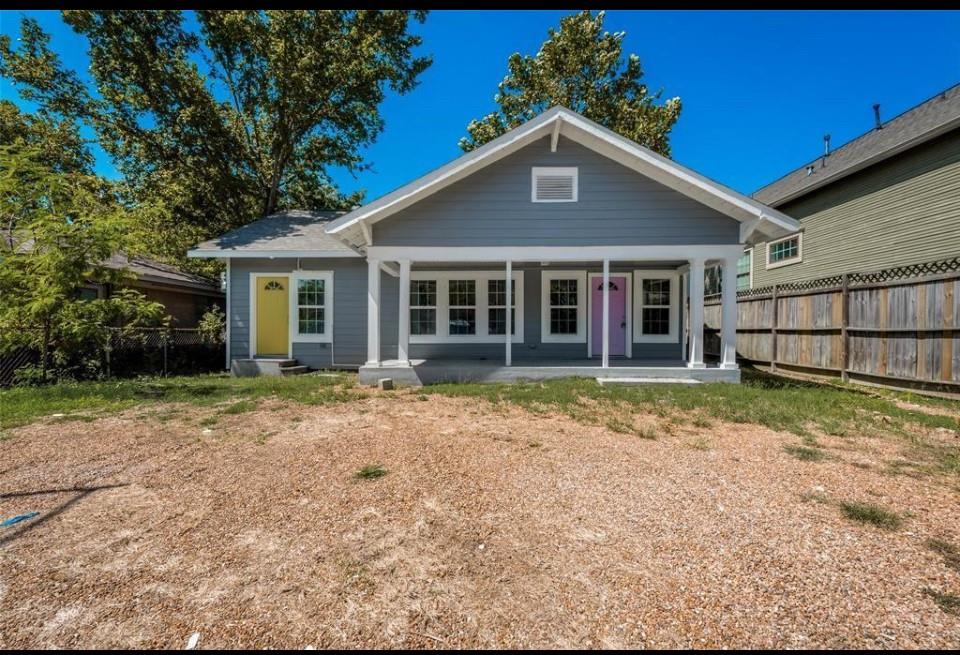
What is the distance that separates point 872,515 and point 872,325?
7.03 metres

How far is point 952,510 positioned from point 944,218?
9957mm

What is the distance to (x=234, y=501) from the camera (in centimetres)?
329

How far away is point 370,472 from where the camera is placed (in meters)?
3.88

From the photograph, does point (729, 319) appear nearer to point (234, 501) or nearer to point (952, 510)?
point (952, 510)

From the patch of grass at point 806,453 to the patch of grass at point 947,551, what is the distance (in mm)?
1559

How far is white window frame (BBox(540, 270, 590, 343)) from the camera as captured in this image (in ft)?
35.3

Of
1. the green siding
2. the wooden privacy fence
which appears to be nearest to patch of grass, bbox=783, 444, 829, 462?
the wooden privacy fence

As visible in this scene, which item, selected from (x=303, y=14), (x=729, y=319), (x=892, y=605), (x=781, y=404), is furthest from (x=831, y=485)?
(x=303, y=14)

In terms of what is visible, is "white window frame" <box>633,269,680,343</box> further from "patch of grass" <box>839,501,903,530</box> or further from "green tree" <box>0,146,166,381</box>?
"green tree" <box>0,146,166,381</box>

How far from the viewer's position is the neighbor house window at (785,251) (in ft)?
44.5

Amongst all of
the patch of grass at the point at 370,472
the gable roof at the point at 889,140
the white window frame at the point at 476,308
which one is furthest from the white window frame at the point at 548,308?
the gable roof at the point at 889,140

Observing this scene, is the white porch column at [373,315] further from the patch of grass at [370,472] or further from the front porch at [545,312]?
the patch of grass at [370,472]

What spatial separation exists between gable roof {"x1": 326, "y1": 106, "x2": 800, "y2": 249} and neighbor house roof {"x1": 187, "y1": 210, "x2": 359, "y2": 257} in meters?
1.77

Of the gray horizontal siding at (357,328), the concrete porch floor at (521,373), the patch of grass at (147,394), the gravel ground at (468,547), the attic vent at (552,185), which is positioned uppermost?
the attic vent at (552,185)
